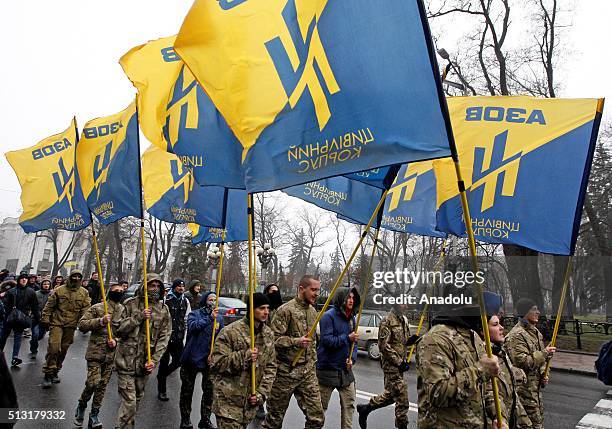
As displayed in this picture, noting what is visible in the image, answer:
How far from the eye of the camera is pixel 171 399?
7.63 m

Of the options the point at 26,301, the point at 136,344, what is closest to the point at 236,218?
the point at 136,344

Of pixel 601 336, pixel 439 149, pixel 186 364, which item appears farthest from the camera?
pixel 601 336

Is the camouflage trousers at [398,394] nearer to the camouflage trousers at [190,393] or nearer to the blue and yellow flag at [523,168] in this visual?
the blue and yellow flag at [523,168]

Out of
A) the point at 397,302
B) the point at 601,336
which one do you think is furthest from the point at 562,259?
the point at 397,302

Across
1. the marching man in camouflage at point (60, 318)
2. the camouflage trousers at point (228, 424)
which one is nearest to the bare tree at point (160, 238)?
the marching man in camouflage at point (60, 318)

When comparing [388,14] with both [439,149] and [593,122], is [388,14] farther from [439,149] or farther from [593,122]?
[593,122]

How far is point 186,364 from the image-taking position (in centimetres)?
621

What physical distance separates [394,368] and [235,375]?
8.67 ft

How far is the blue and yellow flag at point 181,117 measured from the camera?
201 inches

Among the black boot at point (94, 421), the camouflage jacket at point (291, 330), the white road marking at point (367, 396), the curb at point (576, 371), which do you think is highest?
the camouflage jacket at point (291, 330)

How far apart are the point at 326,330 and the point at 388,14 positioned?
3.82 meters

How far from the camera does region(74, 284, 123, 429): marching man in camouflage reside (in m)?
5.91

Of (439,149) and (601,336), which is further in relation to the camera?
(601,336)

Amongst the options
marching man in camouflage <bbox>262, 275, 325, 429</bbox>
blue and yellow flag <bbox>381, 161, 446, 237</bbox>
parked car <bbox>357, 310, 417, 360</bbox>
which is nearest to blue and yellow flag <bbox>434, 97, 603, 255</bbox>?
blue and yellow flag <bbox>381, 161, 446, 237</bbox>
